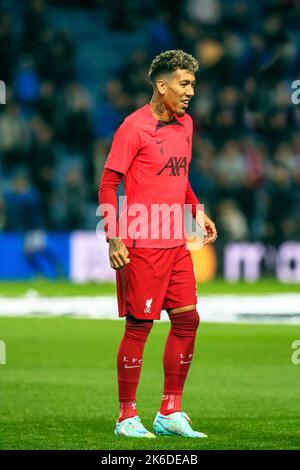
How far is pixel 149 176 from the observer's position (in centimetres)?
823

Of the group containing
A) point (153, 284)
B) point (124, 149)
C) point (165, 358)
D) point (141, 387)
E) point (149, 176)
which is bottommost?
point (141, 387)

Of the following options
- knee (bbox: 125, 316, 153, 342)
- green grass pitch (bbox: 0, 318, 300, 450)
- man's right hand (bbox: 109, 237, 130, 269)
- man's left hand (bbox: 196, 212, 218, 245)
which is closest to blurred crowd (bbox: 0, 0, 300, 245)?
green grass pitch (bbox: 0, 318, 300, 450)

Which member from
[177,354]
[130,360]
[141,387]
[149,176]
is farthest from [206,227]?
[141,387]

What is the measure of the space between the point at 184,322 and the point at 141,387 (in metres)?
2.54

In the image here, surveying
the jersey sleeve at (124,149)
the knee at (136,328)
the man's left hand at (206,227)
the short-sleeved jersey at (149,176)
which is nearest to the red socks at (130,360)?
the knee at (136,328)

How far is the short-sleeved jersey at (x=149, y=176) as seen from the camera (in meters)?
8.13

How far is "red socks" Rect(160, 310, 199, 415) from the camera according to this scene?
8.29 m

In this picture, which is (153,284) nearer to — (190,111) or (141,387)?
(141,387)

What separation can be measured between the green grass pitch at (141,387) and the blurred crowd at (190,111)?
330 inches

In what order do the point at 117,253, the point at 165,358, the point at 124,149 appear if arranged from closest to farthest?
the point at 117,253, the point at 124,149, the point at 165,358

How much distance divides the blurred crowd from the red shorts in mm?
15229

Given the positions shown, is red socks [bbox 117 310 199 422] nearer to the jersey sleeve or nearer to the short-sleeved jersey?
the short-sleeved jersey

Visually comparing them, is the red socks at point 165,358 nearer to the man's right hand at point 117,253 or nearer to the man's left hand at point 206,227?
the man's right hand at point 117,253

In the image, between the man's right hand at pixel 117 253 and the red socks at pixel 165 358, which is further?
the red socks at pixel 165 358
